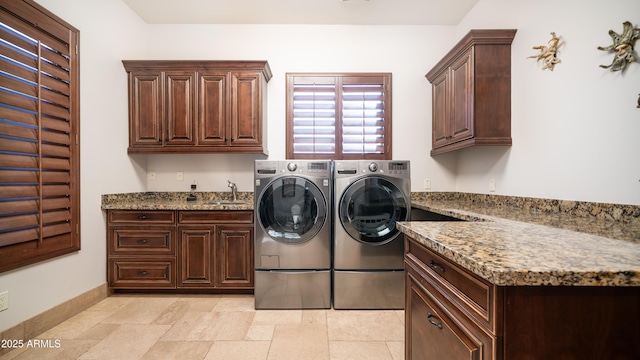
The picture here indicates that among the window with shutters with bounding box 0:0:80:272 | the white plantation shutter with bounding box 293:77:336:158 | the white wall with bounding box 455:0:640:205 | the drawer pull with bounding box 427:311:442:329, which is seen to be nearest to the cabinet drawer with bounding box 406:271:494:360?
the drawer pull with bounding box 427:311:442:329

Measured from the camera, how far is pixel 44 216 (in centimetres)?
188

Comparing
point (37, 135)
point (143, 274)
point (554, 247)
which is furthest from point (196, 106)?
point (554, 247)

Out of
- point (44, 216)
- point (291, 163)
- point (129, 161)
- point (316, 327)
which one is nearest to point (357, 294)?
point (316, 327)

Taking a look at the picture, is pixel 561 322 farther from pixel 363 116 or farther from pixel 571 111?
pixel 363 116

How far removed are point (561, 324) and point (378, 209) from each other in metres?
1.71

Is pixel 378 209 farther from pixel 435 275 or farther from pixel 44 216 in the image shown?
pixel 44 216

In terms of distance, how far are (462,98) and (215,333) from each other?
2746 millimetres

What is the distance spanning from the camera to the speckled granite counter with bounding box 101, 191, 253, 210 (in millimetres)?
2449

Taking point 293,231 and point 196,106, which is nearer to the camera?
point 293,231

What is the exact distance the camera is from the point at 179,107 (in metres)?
2.70

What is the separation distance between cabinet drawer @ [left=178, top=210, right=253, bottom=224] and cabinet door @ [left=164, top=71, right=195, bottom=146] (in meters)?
0.76

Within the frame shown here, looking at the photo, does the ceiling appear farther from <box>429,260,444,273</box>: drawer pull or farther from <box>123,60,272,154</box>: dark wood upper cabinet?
<box>429,260,444,273</box>: drawer pull

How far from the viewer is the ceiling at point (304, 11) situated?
2652 mm

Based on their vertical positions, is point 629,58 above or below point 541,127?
above
